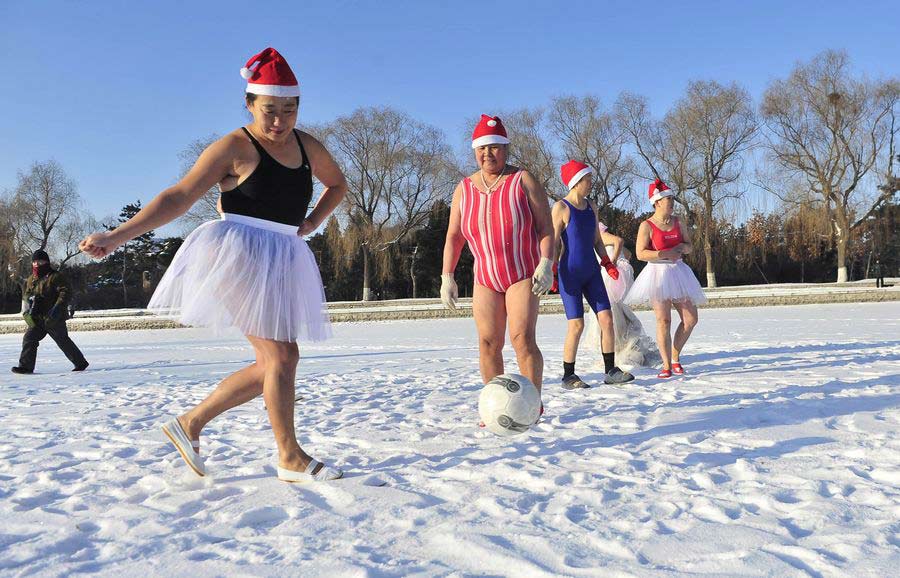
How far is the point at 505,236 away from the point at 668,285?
2845 mm

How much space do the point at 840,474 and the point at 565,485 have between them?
1.22m

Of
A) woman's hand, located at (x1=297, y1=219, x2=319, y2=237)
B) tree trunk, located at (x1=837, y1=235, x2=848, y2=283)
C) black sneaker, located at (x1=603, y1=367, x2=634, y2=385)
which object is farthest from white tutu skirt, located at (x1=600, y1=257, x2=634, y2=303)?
tree trunk, located at (x1=837, y1=235, x2=848, y2=283)

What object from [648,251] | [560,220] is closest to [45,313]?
[560,220]

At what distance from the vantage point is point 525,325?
Answer: 4.16 meters

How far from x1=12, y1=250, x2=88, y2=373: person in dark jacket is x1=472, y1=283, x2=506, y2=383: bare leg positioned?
20.8ft

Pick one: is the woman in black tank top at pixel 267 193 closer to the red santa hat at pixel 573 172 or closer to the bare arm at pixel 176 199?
the bare arm at pixel 176 199

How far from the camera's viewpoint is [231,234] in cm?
312

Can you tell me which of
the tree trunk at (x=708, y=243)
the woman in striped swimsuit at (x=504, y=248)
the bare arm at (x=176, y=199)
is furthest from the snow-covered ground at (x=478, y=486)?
the tree trunk at (x=708, y=243)

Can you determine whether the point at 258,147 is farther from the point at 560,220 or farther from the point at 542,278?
the point at 560,220

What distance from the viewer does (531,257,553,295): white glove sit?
4.08 m

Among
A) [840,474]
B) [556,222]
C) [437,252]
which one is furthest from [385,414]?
[437,252]

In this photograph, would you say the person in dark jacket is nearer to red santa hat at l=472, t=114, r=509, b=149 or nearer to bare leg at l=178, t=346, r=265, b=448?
bare leg at l=178, t=346, r=265, b=448

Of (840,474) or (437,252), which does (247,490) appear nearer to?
(840,474)

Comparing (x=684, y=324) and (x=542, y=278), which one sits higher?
(x=542, y=278)
